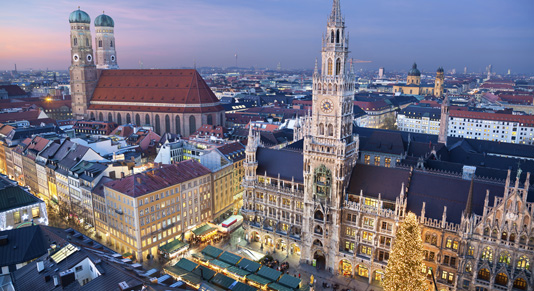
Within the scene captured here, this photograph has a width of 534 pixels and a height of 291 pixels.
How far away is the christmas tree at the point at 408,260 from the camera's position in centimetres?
4497

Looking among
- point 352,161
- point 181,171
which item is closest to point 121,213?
point 181,171

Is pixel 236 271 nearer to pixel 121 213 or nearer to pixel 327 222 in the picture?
pixel 327 222

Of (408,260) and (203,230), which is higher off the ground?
(408,260)

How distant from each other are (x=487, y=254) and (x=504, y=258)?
212 centimetres

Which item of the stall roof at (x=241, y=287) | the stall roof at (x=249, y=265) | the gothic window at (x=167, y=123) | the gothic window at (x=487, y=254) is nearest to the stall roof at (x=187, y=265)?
the stall roof at (x=249, y=265)

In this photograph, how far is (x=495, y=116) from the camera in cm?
16862

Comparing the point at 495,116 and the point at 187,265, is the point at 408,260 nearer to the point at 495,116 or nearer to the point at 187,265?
the point at 187,265

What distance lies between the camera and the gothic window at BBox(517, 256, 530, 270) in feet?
170

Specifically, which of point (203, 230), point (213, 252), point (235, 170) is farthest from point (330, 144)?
point (235, 170)

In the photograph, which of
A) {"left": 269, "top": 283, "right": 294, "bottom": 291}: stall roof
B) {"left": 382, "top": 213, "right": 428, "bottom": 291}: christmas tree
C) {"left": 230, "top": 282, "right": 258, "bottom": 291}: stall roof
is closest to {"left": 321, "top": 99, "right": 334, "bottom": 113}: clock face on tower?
{"left": 382, "top": 213, "right": 428, "bottom": 291}: christmas tree

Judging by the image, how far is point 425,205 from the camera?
59594 mm

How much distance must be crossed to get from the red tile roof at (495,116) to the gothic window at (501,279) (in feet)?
445

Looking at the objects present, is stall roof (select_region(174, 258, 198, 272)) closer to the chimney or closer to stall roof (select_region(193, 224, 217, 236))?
stall roof (select_region(193, 224, 217, 236))

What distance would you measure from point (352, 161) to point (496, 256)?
84.6ft
